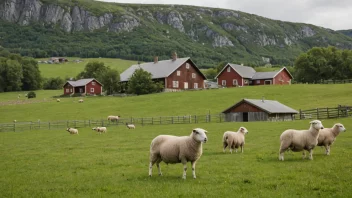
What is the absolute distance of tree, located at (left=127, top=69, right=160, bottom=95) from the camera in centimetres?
8244

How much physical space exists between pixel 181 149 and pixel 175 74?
254 ft

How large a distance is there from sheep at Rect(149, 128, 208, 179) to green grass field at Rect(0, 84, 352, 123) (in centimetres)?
4245

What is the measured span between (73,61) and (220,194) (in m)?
198

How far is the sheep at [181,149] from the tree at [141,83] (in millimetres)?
68715

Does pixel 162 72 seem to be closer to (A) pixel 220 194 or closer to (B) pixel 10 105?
(B) pixel 10 105

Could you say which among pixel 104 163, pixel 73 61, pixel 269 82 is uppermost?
pixel 73 61

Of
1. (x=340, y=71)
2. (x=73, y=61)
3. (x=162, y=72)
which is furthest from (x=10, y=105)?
(x=73, y=61)

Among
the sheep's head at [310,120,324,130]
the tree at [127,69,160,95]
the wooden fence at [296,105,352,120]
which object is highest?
the tree at [127,69,160,95]

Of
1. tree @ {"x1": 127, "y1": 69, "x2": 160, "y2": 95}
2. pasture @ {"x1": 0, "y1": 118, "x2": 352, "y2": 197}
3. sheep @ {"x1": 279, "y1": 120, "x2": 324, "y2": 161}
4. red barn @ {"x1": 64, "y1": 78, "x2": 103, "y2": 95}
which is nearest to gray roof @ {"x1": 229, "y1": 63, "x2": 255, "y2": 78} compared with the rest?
tree @ {"x1": 127, "y1": 69, "x2": 160, "y2": 95}

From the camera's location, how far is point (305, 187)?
449 inches

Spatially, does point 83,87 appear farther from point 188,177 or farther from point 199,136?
point 199,136

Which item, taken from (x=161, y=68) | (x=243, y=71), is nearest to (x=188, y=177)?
(x=161, y=68)

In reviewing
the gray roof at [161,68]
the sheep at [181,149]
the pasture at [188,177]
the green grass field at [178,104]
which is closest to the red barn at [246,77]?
the gray roof at [161,68]

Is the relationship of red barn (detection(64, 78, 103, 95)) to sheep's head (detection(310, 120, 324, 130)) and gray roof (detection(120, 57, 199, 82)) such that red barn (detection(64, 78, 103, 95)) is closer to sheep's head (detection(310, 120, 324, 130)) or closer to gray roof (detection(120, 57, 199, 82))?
gray roof (detection(120, 57, 199, 82))
